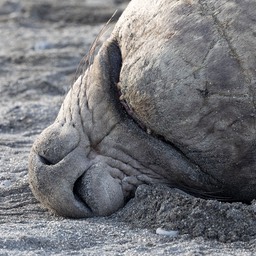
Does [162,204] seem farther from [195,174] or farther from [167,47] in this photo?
[167,47]

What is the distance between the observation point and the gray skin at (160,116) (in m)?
3.56

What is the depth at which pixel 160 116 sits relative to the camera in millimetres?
3682

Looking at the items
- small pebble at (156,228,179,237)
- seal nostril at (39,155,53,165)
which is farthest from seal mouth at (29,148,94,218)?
small pebble at (156,228,179,237)

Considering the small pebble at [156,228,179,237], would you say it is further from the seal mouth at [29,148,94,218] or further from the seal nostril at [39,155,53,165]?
the seal nostril at [39,155,53,165]

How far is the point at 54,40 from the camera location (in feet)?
28.0

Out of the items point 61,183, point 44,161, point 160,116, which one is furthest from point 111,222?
point 160,116

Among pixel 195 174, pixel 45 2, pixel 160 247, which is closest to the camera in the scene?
pixel 160 247

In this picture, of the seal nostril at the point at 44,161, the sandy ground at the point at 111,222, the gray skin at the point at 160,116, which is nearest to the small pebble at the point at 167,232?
the sandy ground at the point at 111,222

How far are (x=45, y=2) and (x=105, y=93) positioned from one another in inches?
269

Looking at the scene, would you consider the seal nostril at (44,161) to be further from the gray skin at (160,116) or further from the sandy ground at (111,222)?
the sandy ground at (111,222)

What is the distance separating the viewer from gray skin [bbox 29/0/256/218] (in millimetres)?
3562

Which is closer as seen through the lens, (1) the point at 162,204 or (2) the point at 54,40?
(1) the point at 162,204

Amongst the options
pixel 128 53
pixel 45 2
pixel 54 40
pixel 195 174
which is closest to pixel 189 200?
pixel 195 174

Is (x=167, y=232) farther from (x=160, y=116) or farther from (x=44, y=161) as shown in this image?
(x=44, y=161)
